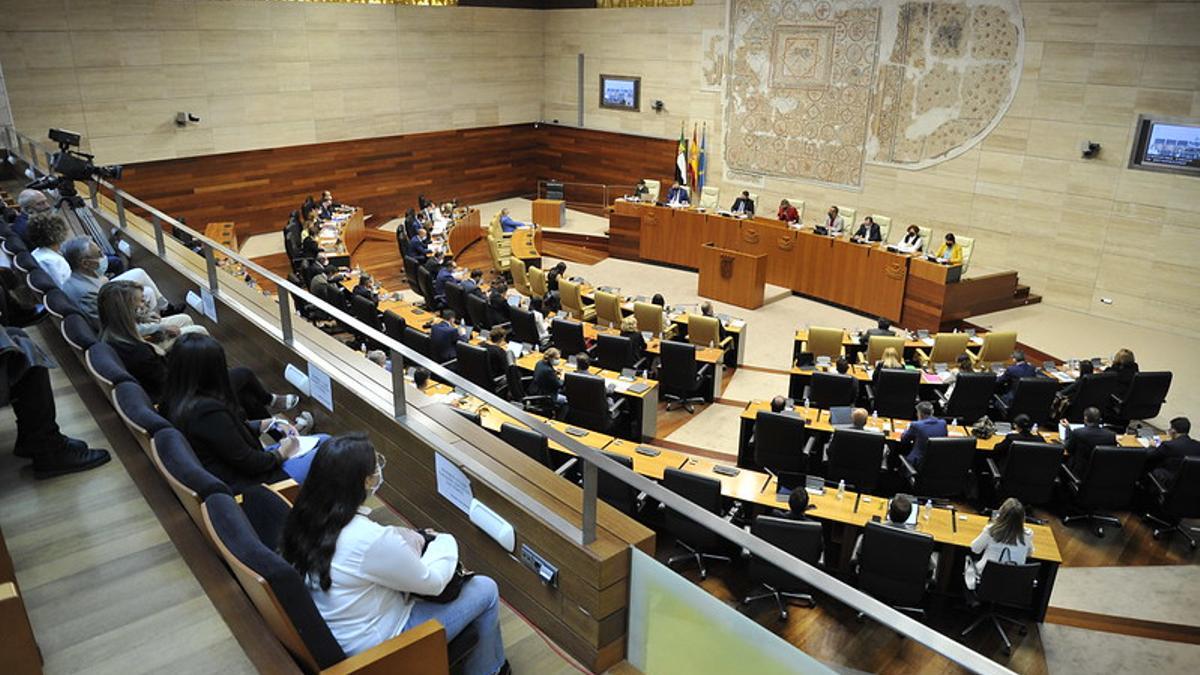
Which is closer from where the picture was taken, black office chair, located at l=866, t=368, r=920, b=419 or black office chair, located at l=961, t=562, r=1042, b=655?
black office chair, located at l=961, t=562, r=1042, b=655

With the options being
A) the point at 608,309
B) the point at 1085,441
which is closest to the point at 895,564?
the point at 1085,441

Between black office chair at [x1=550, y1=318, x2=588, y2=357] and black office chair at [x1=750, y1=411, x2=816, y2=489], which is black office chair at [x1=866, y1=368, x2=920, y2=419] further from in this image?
black office chair at [x1=550, y1=318, x2=588, y2=357]

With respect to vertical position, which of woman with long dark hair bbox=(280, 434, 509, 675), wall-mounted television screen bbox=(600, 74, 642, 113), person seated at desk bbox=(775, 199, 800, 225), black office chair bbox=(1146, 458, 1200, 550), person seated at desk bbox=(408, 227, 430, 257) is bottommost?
black office chair bbox=(1146, 458, 1200, 550)

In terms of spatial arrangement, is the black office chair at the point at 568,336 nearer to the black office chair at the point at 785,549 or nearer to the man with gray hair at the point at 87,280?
the black office chair at the point at 785,549

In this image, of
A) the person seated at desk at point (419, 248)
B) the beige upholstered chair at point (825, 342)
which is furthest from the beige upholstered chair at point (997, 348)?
the person seated at desk at point (419, 248)

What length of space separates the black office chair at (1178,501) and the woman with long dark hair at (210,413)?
22.4 ft

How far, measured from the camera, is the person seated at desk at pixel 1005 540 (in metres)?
5.21

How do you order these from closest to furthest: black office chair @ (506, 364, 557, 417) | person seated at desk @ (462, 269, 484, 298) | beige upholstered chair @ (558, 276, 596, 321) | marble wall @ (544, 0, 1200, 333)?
black office chair @ (506, 364, 557, 417) → person seated at desk @ (462, 269, 484, 298) → marble wall @ (544, 0, 1200, 333) → beige upholstered chair @ (558, 276, 596, 321)

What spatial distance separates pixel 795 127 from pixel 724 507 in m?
10.6

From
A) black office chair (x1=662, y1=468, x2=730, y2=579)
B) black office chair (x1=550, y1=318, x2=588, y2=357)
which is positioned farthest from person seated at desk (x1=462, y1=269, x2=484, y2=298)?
black office chair (x1=662, y1=468, x2=730, y2=579)

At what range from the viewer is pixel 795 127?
15055mm

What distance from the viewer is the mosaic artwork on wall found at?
12444 mm

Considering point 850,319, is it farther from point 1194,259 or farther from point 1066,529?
point 1066,529

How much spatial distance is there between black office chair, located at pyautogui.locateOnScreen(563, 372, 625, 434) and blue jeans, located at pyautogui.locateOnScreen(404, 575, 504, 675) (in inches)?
188
